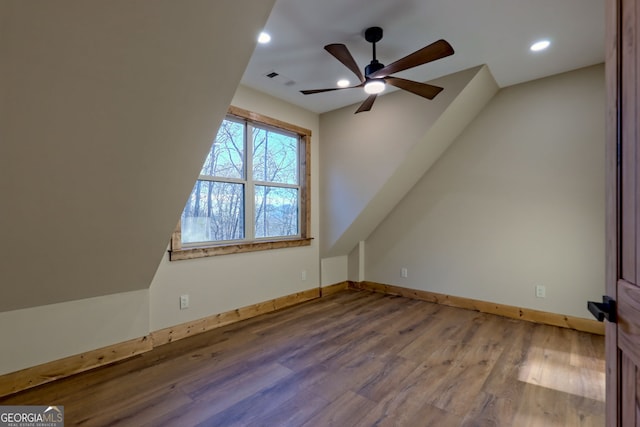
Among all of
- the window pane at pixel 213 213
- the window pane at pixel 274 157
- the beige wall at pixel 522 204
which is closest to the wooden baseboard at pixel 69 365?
the window pane at pixel 213 213

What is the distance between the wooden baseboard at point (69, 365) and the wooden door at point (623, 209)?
3038mm

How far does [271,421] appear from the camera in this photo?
175cm

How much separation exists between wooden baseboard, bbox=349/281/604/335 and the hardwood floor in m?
0.11

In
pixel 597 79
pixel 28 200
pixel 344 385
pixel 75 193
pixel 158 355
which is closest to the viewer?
pixel 28 200

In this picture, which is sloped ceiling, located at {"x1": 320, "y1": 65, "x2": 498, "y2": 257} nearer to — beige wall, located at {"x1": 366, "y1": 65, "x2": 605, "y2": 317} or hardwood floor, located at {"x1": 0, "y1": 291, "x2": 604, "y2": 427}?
beige wall, located at {"x1": 366, "y1": 65, "x2": 605, "y2": 317}

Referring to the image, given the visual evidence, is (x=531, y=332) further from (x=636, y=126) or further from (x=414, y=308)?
(x=636, y=126)

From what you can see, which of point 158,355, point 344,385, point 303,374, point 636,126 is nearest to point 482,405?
point 344,385

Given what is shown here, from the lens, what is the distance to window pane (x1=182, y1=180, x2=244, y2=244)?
122 inches

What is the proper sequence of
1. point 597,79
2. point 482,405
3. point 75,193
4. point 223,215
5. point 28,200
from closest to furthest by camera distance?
point 28,200, point 75,193, point 482,405, point 597,79, point 223,215

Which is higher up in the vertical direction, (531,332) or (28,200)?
(28,200)

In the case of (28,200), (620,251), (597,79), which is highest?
(597,79)

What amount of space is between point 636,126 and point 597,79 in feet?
10.5

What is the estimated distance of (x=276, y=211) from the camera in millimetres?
3996

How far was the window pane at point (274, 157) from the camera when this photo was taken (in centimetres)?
372
